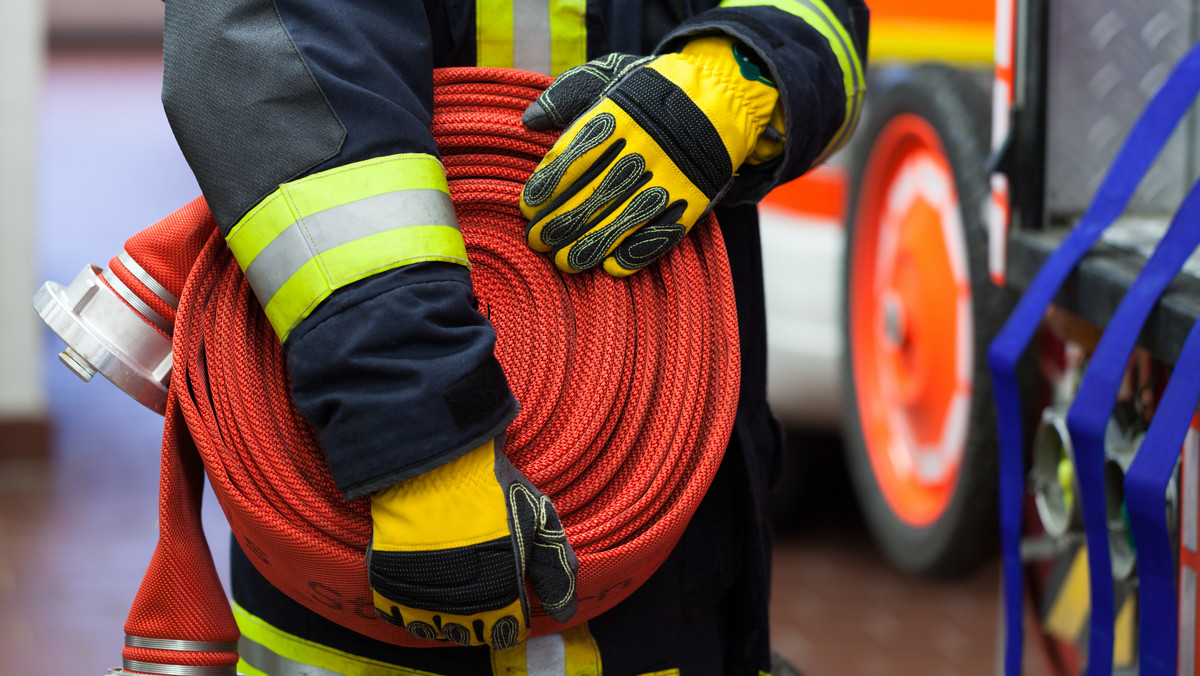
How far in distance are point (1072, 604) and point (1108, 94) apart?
80 cm

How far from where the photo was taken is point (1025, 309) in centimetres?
163

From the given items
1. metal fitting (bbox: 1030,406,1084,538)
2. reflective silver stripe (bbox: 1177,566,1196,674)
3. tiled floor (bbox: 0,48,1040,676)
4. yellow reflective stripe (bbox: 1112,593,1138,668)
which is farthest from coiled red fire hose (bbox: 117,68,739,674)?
tiled floor (bbox: 0,48,1040,676)

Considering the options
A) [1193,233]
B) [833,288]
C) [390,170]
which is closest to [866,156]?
[833,288]

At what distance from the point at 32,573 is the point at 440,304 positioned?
9.56 feet

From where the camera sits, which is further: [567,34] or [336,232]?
[567,34]

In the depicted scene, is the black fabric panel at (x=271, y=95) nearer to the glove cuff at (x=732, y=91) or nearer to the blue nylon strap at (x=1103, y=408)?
the glove cuff at (x=732, y=91)

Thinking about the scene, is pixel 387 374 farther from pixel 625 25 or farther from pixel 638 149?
pixel 625 25

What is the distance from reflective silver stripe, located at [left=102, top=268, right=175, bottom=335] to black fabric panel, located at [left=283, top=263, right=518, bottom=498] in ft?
0.79

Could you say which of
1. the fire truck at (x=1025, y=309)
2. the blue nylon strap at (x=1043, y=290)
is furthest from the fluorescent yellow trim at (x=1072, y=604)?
the blue nylon strap at (x=1043, y=290)

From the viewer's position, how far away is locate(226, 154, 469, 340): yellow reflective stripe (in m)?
1.09

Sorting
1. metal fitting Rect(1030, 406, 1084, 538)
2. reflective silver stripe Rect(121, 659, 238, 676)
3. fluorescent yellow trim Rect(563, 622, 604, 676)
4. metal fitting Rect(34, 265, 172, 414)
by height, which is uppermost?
metal fitting Rect(34, 265, 172, 414)

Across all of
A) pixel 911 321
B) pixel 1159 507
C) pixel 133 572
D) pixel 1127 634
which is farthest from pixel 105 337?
pixel 133 572

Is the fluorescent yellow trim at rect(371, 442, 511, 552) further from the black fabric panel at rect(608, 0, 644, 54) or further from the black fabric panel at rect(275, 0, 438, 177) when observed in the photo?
the black fabric panel at rect(608, 0, 644, 54)

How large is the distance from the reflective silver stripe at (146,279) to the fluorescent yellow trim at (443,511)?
33 cm
